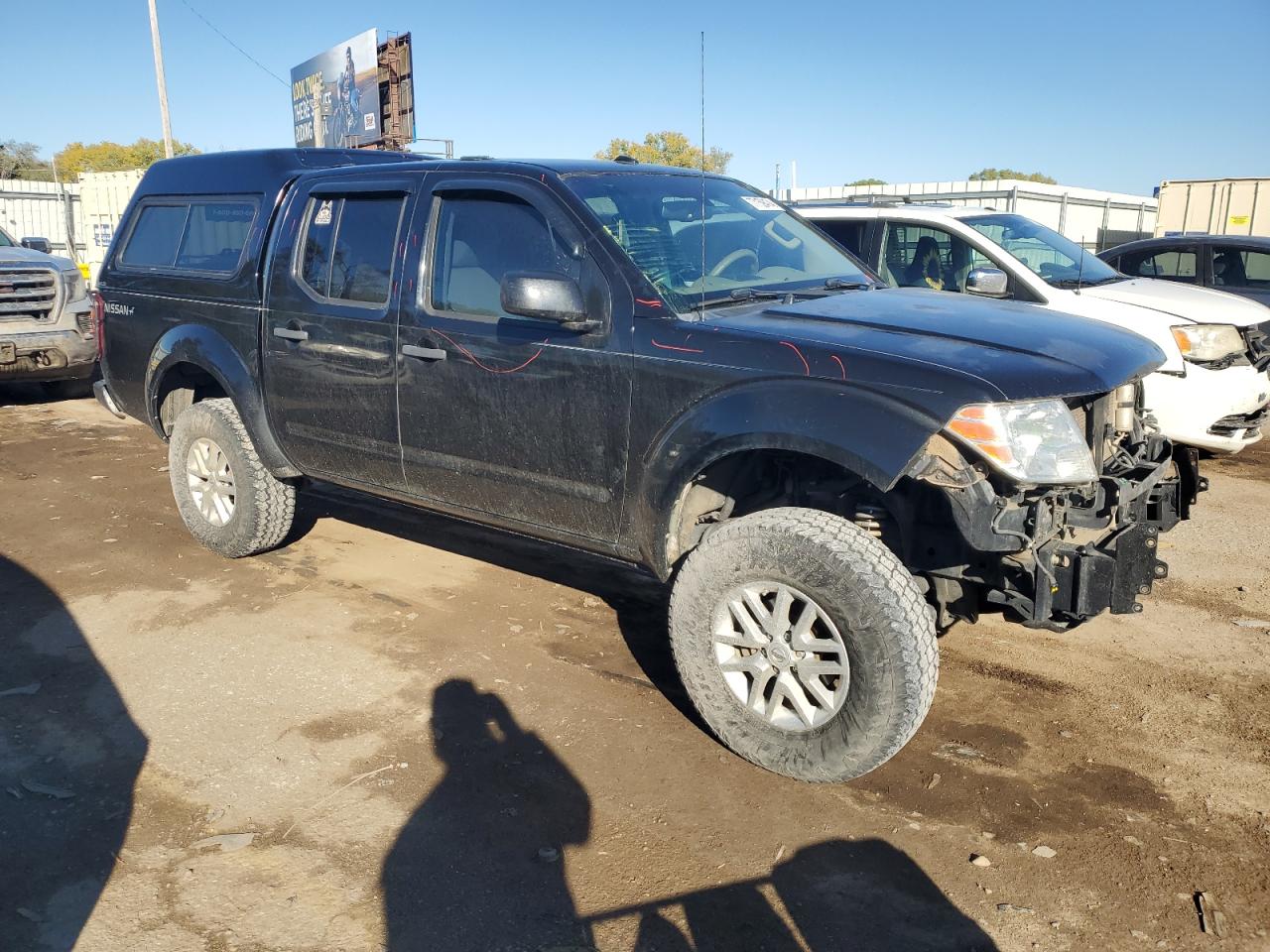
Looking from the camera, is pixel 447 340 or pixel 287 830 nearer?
pixel 287 830

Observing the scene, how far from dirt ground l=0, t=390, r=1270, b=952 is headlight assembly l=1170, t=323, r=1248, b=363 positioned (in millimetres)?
2065

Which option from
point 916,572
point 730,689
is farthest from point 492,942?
point 916,572

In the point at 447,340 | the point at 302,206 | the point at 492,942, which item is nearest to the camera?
the point at 492,942

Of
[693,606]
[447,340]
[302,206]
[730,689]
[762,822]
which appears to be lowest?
[762,822]

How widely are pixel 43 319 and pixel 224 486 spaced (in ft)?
19.7

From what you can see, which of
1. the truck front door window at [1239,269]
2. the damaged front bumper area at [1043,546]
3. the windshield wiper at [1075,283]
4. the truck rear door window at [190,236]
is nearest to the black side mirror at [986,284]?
the damaged front bumper area at [1043,546]

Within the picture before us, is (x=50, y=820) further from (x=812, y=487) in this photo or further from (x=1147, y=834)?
(x=1147, y=834)

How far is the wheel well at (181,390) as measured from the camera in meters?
5.64

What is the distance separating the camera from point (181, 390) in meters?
5.76

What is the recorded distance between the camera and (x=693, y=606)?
3518 mm

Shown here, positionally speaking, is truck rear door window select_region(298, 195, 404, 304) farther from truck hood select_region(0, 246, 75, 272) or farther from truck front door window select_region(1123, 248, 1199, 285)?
truck front door window select_region(1123, 248, 1199, 285)

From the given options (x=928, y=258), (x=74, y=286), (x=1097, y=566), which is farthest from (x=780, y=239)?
(x=74, y=286)

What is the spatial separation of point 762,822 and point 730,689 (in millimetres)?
459

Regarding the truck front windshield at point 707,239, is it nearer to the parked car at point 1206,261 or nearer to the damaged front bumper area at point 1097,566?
the damaged front bumper area at point 1097,566
